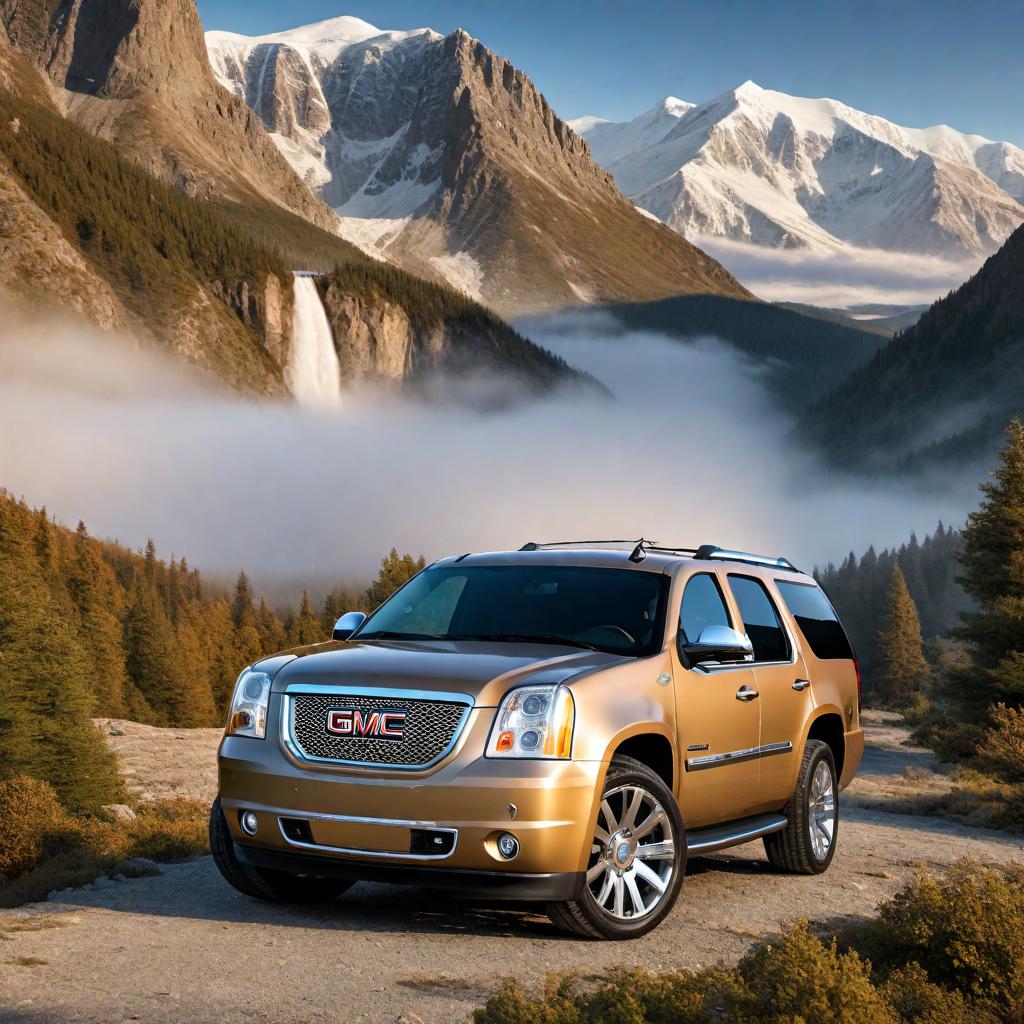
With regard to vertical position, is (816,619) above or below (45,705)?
above

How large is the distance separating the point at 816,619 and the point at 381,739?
4561mm

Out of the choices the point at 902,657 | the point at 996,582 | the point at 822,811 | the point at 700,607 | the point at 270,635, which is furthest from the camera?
the point at 270,635

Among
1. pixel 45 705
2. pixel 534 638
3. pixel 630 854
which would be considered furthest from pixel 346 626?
pixel 45 705

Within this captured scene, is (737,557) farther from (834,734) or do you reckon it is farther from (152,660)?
(152,660)

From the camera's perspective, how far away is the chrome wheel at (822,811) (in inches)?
372

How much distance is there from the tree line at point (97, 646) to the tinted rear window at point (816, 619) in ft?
63.4

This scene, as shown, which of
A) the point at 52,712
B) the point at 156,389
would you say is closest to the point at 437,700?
the point at 52,712

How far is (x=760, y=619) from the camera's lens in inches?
360

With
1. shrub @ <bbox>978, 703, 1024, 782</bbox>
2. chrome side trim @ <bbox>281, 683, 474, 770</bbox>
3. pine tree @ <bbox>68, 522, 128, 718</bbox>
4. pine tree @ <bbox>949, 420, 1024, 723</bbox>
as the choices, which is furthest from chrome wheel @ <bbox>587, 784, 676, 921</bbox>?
pine tree @ <bbox>68, 522, 128, 718</bbox>

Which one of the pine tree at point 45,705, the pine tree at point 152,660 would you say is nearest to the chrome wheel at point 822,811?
the pine tree at point 45,705

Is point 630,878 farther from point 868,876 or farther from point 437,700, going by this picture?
point 868,876

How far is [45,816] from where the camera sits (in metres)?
11.1

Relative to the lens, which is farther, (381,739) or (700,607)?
(700,607)

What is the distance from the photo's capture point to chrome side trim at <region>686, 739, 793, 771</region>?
775 cm
